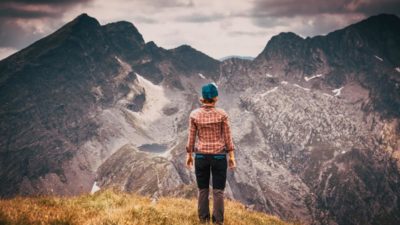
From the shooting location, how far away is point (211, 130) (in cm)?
1122

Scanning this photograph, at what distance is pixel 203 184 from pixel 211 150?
1.17m

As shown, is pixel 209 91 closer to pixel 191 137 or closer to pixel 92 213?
pixel 191 137

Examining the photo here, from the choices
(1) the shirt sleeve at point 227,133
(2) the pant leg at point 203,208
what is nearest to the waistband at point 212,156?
(1) the shirt sleeve at point 227,133

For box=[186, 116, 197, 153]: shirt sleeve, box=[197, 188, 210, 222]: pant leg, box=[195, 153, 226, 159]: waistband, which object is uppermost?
box=[186, 116, 197, 153]: shirt sleeve

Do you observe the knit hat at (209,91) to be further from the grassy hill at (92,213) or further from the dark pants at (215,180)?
the grassy hill at (92,213)

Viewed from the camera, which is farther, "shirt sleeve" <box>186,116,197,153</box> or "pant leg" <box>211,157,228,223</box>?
"shirt sleeve" <box>186,116,197,153</box>

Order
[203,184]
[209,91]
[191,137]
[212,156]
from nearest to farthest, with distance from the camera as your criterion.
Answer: [212,156] < [209,91] < [203,184] < [191,137]

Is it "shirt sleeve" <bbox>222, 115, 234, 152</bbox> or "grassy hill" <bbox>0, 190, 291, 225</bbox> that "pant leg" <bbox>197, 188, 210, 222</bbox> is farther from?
"shirt sleeve" <bbox>222, 115, 234, 152</bbox>

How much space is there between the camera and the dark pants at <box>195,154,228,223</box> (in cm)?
1091

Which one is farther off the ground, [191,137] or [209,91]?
[209,91]

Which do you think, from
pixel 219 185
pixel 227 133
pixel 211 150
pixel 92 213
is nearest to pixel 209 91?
pixel 227 133

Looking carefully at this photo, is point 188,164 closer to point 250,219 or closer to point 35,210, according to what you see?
point 250,219

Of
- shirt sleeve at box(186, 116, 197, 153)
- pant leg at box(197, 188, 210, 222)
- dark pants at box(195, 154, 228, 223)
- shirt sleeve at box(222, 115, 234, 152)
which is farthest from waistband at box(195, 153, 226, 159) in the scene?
pant leg at box(197, 188, 210, 222)

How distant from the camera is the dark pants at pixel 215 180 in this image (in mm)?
10914
